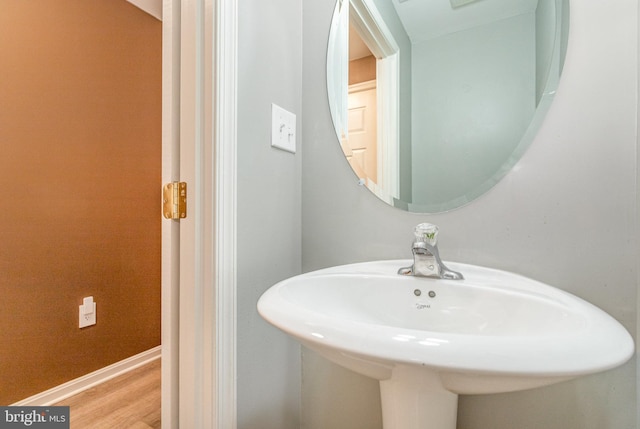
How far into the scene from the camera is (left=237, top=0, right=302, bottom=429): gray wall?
2.56 ft

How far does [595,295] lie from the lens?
667 millimetres

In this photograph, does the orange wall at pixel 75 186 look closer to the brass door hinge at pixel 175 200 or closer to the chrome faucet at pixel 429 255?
the brass door hinge at pixel 175 200

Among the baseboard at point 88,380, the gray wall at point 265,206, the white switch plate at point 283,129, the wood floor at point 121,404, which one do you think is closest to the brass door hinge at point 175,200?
the gray wall at point 265,206

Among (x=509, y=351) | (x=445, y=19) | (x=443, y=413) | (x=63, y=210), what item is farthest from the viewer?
(x=63, y=210)

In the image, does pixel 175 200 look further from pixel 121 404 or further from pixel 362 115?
pixel 121 404

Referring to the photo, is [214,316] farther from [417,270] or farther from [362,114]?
[362,114]

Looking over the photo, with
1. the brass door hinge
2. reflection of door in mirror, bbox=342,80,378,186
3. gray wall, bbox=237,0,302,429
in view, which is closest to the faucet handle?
reflection of door in mirror, bbox=342,80,378,186

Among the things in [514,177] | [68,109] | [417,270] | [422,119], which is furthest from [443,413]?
[68,109]

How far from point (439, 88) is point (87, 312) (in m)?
1.87

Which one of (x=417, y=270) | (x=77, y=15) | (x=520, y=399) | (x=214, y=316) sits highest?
(x=77, y=15)

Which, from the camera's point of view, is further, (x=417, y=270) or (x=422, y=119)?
(x=422, y=119)

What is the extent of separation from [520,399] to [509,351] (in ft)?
1.85

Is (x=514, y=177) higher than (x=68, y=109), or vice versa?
(x=68, y=109)

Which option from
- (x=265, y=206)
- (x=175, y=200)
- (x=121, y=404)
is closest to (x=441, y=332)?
(x=265, y=206)
